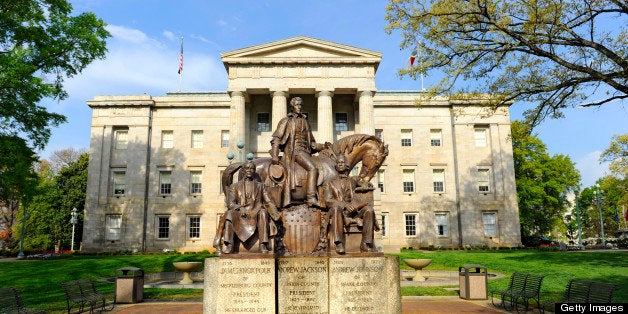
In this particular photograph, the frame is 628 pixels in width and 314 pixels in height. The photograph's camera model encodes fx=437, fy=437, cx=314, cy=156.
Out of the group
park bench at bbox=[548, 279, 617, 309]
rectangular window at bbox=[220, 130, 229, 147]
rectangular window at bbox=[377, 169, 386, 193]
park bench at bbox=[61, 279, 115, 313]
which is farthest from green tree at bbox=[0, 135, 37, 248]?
rectangular window at bbox=[377, 169, 386, 193]

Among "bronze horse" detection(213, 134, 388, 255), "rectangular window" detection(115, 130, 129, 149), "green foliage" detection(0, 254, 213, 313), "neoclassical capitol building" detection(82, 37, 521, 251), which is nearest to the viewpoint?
"bronze horse" detection(213, 134, 388, 255)

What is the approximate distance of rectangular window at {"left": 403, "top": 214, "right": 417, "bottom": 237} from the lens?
4725 cm

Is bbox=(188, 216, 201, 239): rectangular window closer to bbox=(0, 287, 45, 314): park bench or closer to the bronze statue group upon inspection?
bbox=(0, 287, 45, 314): park bench

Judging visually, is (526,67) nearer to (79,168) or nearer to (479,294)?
(479,294)

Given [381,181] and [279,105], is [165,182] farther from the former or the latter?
[381,181]

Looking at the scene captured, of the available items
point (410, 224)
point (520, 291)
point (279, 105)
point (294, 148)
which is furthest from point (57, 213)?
point (520, 291)

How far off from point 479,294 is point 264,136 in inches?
1383

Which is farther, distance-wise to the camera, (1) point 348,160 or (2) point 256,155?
(2) point 256,155

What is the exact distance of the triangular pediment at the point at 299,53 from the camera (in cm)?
4272

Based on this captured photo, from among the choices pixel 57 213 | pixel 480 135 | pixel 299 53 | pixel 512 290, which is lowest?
pixel 512 290

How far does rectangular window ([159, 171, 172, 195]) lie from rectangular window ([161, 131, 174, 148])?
3.07 meters

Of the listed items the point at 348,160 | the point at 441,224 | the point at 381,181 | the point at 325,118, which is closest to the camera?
the point at 348,160

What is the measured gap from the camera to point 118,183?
47.6 metres

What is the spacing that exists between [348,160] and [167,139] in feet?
143
